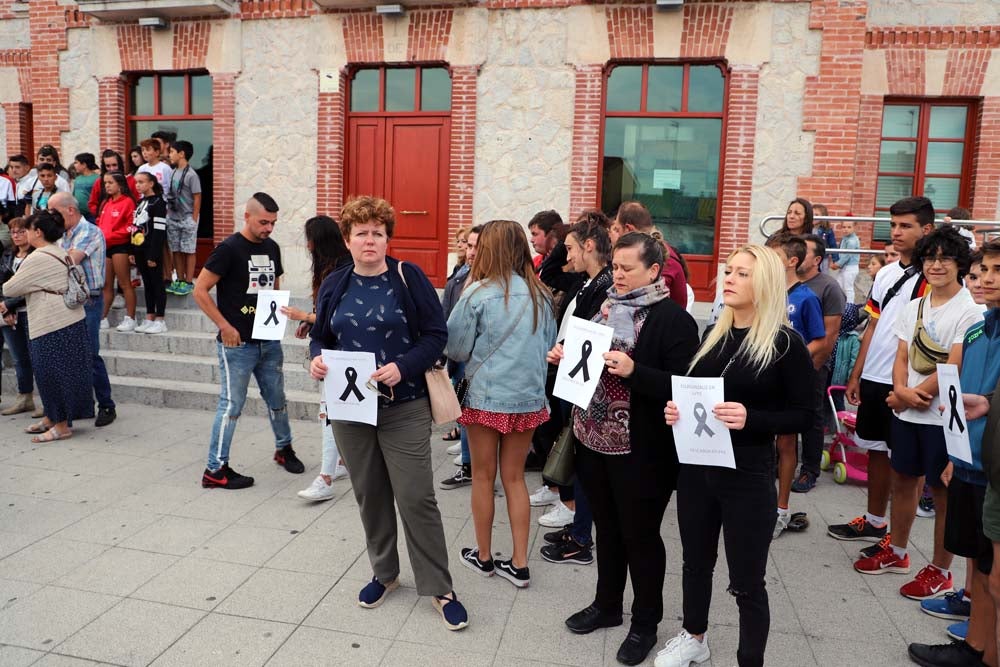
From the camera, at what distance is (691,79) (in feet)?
31.6

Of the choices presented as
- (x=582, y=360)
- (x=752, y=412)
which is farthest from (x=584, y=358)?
(x=752, y=412)

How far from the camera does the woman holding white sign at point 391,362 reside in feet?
11.6

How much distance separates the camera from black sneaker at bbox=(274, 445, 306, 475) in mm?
5891

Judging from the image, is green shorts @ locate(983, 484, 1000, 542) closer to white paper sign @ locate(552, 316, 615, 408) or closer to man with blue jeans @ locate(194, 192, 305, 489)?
white paper sign @ locate(552, 316, 615, 408)

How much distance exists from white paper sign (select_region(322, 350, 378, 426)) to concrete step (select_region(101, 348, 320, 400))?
471 cm

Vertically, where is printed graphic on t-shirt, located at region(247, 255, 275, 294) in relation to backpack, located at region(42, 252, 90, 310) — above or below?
above

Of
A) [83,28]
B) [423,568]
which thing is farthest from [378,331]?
[83,28]

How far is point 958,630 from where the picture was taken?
358 centimetres

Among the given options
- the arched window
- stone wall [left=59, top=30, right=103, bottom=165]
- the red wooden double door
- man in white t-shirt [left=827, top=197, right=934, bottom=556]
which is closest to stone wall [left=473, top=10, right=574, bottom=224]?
the arched window

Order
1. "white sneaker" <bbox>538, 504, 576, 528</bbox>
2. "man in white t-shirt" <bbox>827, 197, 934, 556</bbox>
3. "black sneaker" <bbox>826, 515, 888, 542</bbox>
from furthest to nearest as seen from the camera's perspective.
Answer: "white sneaker" <bbox>538, 504, 576, 528</bbox>
"black sneaker" <bbox>826, 515, 888, 542</bbox>
"man in white t-shirt" <bbox>827, 197, 934, 556</bbox>

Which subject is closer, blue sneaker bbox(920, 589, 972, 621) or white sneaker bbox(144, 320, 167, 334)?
blue sneaker bbox(920, 589, 972, 621)

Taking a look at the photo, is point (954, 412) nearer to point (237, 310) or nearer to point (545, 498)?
point (545, 498)

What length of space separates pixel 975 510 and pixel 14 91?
49.6ft

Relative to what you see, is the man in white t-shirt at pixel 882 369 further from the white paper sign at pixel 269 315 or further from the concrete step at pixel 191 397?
the concrete step at pixel 191 397
